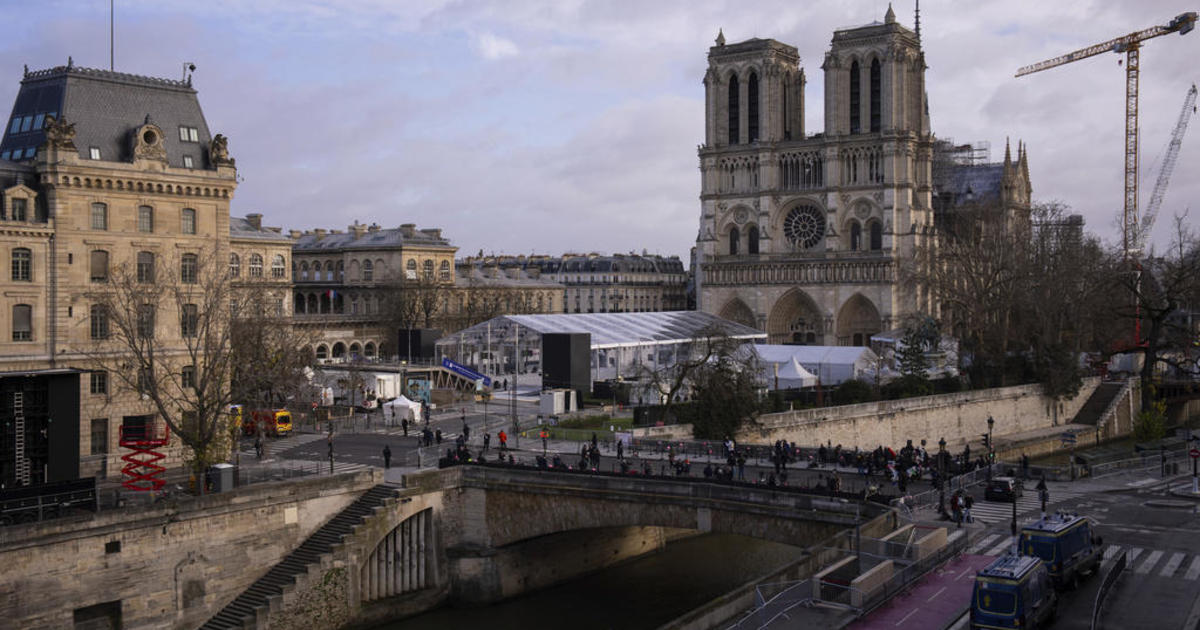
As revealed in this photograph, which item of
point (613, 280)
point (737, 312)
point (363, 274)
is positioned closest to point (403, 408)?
point (363, 274)

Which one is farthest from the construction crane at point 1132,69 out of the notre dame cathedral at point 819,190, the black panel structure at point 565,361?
the black panel structure at point 565,361

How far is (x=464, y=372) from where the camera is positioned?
65.2m

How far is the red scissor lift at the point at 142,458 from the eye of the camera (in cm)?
3234

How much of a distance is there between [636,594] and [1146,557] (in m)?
15.3

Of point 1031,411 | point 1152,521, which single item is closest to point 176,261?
point 1152,521

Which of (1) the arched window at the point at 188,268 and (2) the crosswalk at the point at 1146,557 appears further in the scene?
(1) the arched window at the point at 188,268

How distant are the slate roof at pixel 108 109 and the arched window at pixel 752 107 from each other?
222 ft

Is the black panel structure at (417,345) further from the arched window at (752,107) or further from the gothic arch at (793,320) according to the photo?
the arched window at (752,107)

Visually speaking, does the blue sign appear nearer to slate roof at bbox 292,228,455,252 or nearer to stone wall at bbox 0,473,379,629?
stone wall at bbox 0,473,379,629

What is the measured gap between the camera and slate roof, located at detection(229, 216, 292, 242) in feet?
287

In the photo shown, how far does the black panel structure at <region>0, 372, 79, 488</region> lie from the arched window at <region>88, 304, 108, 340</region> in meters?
7.65

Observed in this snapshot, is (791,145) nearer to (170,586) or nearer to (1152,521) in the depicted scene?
(1152,521)

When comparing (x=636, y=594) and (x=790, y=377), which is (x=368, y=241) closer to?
(x=790, y=377)

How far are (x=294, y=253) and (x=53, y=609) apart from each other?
78086mm
